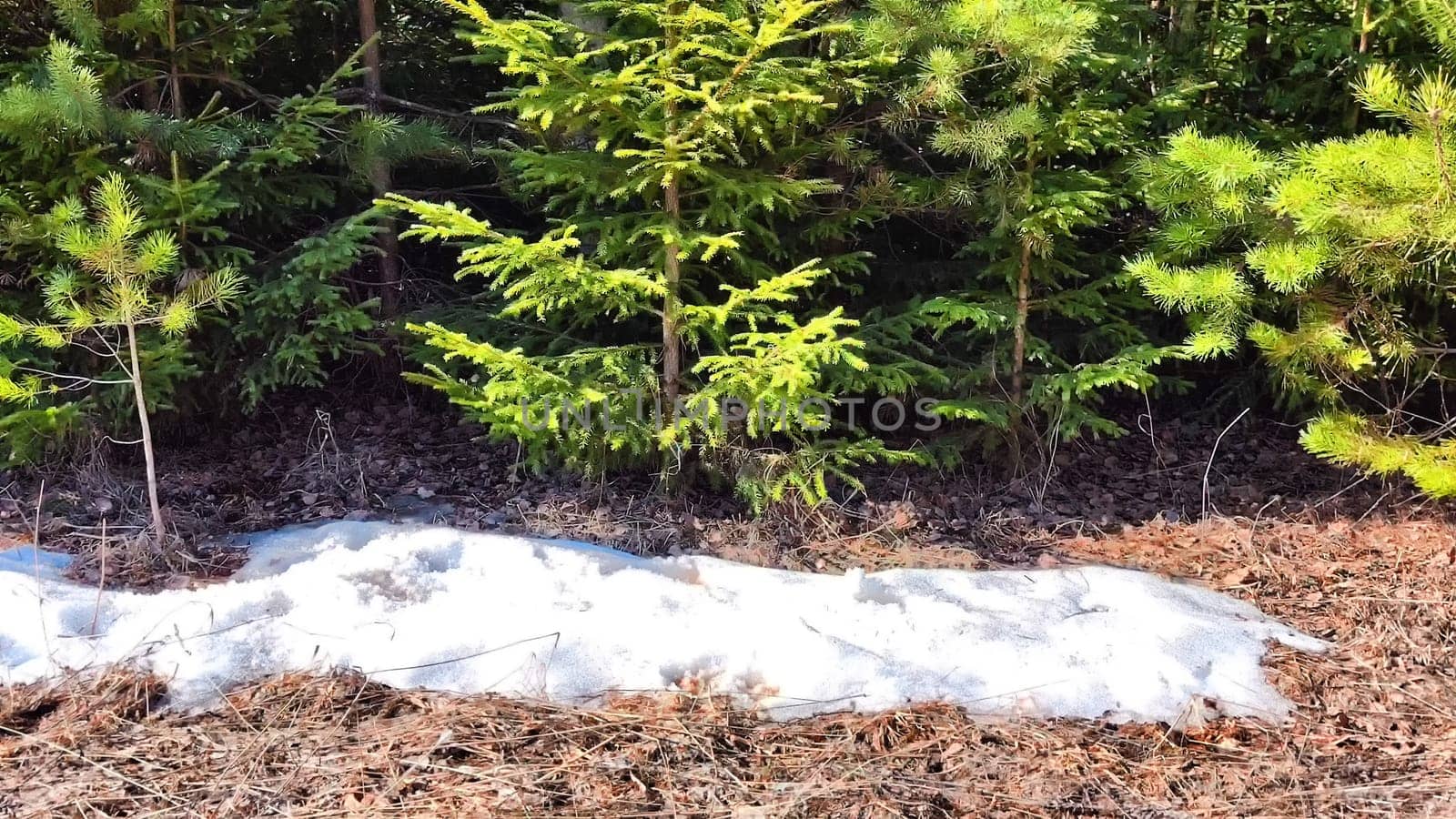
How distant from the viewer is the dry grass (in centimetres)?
224

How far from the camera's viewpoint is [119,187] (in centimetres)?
324

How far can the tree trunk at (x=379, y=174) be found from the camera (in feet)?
15.0

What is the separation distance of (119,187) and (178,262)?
74 cm

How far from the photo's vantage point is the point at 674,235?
365 centimetres

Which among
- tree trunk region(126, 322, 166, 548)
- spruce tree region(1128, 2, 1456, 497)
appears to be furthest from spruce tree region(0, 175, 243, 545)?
spruce tree region(1128, 2, 1456, 497)

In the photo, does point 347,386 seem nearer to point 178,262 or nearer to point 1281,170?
point 178,262

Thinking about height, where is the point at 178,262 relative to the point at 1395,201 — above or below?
below

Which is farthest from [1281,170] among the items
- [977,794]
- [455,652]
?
[455,652]

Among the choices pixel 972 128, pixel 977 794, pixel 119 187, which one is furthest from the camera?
pixel 972 128

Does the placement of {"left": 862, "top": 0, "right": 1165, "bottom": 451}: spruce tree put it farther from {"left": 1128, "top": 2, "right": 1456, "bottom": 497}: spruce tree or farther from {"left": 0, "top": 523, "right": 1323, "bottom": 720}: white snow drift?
{"left": 0, "top": 523, "right": 1323, "bottom": 720}: white snow drift

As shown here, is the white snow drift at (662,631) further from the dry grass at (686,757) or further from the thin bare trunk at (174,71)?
the thin bare trunk at (174,71)

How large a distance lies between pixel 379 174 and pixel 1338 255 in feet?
14.8

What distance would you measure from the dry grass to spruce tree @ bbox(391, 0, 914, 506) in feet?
4.37

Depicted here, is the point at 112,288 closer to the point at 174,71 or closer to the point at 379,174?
the point at 174,71
